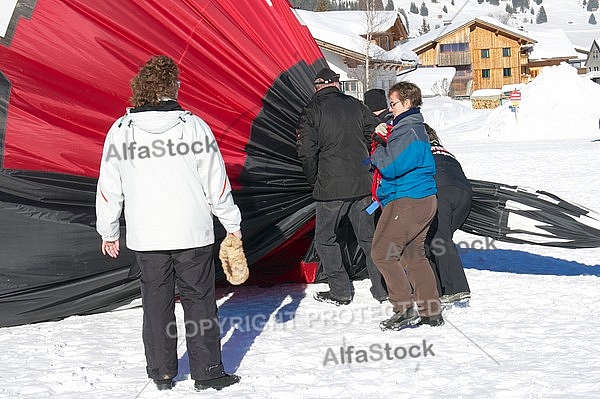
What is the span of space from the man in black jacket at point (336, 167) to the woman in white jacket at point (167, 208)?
1.68 m

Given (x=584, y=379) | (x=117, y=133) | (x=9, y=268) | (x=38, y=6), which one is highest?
(x=38, y=6)

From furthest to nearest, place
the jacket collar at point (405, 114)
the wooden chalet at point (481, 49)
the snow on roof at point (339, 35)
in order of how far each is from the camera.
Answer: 1. the wooden chalet at point (481, 49)
2. the snow on roof at point (339, 35)
3. the jacket collar at point (405, 114)

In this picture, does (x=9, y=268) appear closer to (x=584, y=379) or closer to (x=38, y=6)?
(x=38, y=6)

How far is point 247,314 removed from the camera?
5.88 metres

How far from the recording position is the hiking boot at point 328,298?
5.98 m

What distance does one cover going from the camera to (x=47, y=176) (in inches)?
226

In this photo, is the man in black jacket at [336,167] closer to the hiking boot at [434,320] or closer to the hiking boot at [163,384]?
the hiking boot at [434,320]

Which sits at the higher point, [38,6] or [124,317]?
[38,6]

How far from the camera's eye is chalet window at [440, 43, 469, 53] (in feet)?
205

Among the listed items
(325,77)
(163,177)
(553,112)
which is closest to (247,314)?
(325,77)

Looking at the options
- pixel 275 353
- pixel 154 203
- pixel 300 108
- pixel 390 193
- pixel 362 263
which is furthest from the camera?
pixel 362 263

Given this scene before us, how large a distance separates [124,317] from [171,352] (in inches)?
67.5

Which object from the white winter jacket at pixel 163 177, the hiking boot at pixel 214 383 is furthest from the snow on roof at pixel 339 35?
the hiking boot at pixel 214 383

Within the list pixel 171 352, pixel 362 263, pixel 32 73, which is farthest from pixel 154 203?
pixel 362 263
